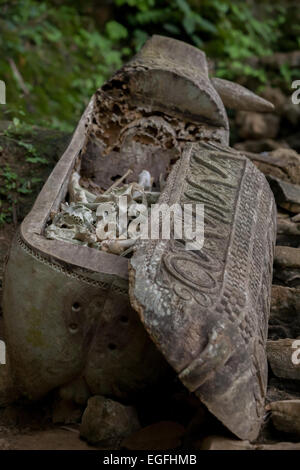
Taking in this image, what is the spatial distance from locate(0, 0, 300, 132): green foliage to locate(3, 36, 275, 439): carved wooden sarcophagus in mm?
4687

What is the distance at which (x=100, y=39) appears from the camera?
10.4 metres

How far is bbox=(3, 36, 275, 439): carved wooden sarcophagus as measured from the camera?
9.95 feet

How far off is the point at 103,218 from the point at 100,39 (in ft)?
23.1

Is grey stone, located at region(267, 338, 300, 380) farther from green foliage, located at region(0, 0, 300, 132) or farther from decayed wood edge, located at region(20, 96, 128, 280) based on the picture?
green foliage, located at region(0, 0, 300, 132)

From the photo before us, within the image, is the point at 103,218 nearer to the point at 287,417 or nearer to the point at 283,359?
the point at 283,359

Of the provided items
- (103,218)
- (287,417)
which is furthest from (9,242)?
(287,417)

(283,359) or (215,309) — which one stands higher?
(215,309)

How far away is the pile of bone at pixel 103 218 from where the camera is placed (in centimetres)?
378

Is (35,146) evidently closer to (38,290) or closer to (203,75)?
(203,75)

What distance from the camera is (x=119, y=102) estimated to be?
5.62 meters

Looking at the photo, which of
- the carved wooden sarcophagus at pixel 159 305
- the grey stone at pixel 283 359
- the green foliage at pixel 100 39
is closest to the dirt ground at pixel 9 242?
the carved wooden sarcophagus at pixel 159 305

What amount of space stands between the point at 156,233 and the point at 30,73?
6119mm

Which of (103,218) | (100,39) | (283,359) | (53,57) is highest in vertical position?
(100,39)

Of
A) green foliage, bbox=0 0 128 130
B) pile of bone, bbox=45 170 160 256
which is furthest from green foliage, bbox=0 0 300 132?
pile of bone, bbox=45 170 160 256
